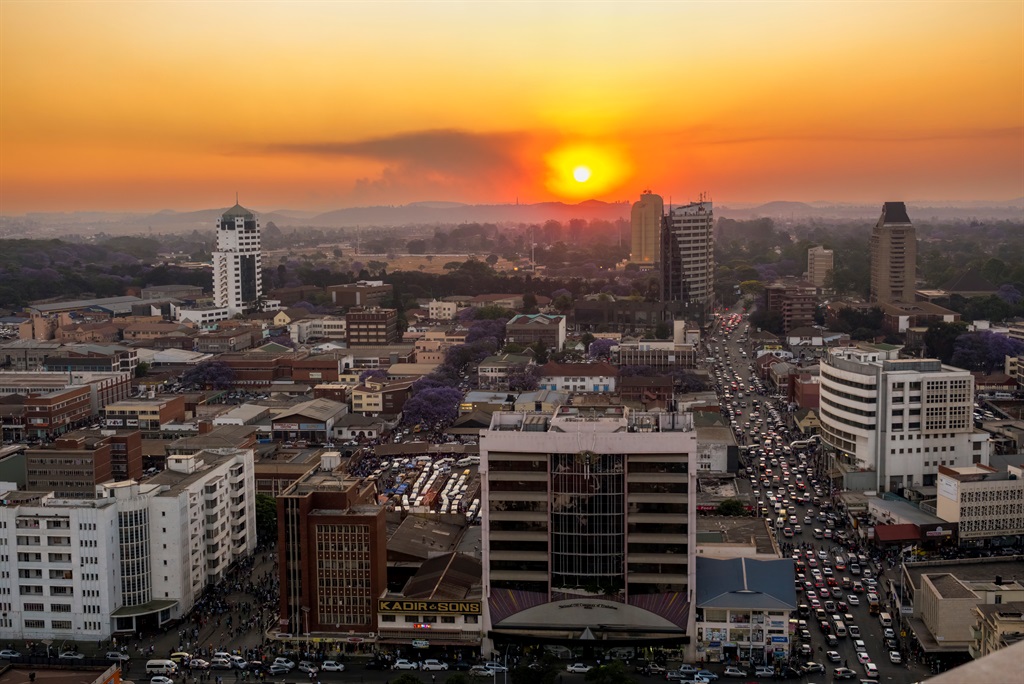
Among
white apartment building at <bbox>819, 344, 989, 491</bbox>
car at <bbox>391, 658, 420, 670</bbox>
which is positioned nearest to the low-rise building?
car at <bbox>391, 658, 420, 670</bbox>

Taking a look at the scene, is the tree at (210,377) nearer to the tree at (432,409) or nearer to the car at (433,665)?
the tree at (432,409)

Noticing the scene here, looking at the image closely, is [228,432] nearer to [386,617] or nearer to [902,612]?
[386,617]

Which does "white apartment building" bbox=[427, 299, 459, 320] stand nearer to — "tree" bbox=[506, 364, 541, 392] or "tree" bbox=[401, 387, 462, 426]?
"tree" bbox=[506, 364, 541, 392]

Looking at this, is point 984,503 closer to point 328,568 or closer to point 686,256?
point 328,568

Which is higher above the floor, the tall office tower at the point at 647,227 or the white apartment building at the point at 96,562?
the tall office tower at the point at 647,227

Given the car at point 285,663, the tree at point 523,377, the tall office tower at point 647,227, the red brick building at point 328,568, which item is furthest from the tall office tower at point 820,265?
the car at point 285,663

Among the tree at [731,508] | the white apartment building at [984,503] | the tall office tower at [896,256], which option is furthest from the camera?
the tall office tower at [896,256]

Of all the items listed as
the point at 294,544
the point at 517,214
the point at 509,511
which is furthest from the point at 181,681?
the point at 517,214
